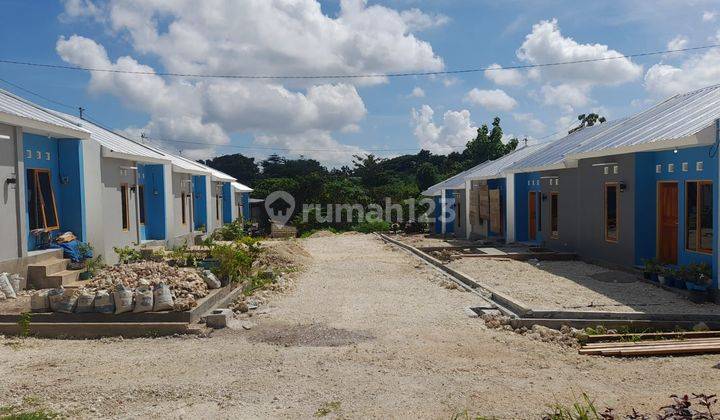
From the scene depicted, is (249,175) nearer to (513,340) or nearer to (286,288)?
(286,288)

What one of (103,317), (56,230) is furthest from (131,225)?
(103,317)

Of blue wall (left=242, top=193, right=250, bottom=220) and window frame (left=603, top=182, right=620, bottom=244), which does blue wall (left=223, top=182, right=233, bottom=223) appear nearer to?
blue wall (left=242, top=193, right=250, bottom=220)

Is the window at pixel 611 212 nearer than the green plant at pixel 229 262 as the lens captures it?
No

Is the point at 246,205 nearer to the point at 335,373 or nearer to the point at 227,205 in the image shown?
the point at 227,205

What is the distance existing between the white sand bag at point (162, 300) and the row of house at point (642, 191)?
853 cm

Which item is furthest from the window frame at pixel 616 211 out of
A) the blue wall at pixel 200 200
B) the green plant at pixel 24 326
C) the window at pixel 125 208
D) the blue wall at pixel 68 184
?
the blue wall at pixel 200 200

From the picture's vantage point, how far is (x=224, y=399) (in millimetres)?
5328

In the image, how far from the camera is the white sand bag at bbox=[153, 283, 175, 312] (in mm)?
8219

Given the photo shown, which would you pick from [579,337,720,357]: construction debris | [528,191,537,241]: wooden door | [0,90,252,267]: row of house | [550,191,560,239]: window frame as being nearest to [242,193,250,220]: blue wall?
[0,90,252,267]: row of house

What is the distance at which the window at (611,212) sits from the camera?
13188 mm

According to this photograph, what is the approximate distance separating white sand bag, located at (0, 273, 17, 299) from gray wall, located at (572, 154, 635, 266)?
12040mm

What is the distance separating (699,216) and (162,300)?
9.52m

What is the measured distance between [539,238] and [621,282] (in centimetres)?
827

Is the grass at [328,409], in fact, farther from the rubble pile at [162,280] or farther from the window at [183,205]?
the window at [183,205]
